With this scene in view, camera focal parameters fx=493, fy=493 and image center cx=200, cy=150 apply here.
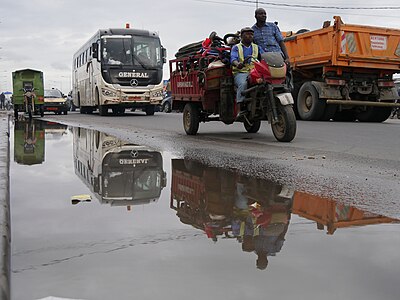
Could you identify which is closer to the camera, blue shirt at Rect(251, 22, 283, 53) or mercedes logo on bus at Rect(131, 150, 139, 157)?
mercedes logo on bus at Rect(131, 150, 139, 157)

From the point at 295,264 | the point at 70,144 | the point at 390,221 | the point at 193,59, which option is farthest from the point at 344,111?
the point at 295,264

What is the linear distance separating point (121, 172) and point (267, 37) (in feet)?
16.4

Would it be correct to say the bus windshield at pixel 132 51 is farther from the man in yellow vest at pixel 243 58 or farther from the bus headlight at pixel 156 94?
the man in yellow vest at pixel 243 58

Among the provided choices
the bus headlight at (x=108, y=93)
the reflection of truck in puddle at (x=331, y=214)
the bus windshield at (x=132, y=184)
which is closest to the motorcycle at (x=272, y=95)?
the bus windshield at (x=132, y=184)

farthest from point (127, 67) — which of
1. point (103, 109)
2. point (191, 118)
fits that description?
point (191, 118)

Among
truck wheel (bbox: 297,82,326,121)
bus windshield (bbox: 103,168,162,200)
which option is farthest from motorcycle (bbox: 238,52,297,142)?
truck wheel (bbox: 297,82,326,121)

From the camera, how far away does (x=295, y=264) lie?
2518 millimetres

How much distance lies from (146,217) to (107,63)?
61.9 ft

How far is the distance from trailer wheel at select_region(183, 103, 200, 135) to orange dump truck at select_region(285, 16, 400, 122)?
5.43m

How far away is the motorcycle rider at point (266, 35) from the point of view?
364 inches

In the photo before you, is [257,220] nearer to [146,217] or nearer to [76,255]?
[146,217]

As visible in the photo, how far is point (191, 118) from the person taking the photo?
33.9ft

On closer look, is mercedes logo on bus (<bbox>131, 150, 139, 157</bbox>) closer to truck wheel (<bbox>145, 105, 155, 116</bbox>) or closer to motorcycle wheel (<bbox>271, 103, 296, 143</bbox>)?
motorcycle wheel (<bbox>271, 103, 296, 143</bbox>)

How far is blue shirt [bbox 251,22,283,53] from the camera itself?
9250 mm
